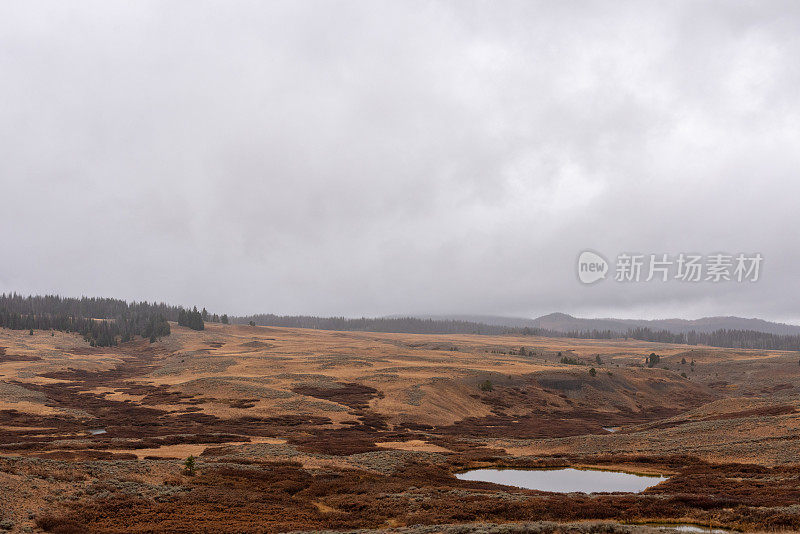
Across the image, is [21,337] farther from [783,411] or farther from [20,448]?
[783,411]

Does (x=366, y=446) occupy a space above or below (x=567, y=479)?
below

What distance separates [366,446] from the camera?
5228 cm

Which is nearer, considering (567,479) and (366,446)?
(567,479)

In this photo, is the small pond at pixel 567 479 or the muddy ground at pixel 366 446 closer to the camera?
the muddy ground at pixel 366 446

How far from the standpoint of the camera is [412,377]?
332ft

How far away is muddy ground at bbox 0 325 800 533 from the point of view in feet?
85.0

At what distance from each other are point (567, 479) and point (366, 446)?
68.0 ft

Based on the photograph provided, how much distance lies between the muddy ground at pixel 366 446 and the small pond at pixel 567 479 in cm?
213

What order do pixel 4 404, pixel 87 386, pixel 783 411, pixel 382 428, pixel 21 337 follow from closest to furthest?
pixel 783 411 → pixel 382 428 → pixel 4 404 → pixel 87 386 → pixel 21 337

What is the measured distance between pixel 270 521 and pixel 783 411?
6470cm

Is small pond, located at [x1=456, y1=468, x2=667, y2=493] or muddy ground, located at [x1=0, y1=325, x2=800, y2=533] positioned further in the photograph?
small pond, located at [x1=456, y1=468, x2=667, y2=493]

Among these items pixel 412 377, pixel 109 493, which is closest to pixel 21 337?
pixel 412 377

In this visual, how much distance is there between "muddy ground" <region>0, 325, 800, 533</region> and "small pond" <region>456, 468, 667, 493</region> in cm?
213

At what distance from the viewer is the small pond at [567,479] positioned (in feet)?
126
